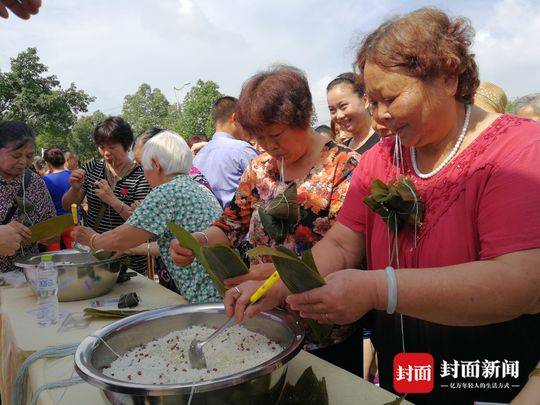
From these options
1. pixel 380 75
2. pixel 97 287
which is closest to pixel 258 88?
pixel 380 75

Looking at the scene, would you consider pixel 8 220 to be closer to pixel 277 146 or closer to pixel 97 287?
pixel 97 287

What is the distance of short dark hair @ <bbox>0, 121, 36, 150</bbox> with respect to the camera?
2.94 meters

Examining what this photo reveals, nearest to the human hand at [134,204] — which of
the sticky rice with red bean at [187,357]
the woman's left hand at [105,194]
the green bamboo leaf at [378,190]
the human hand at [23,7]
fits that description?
the woman's left hand at [105,194]

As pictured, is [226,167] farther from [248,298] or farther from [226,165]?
[248,298]

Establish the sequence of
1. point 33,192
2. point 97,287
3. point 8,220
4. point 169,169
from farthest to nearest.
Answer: point 33,192, point 8,220, point 169,169, point 97,287

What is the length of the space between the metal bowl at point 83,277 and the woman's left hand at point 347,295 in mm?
1514

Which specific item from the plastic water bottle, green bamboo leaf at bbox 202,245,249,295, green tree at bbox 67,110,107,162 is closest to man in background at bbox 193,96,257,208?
the plastic water bottle

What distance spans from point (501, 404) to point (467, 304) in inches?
16.1

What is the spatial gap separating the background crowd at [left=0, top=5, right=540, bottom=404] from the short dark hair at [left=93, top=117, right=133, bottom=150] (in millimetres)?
1505

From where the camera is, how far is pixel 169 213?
7.41ft

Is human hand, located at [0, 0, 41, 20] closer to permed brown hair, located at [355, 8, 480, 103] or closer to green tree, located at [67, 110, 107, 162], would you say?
permed brown hair, located at [355, 8, 480, 103]

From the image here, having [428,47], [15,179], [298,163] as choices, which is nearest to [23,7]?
[15,179]

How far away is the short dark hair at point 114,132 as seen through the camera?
141 inches

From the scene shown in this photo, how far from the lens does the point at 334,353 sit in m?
1.74
